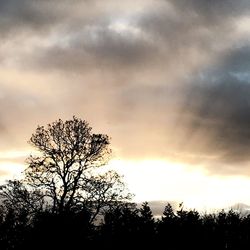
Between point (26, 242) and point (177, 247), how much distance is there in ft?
73.7

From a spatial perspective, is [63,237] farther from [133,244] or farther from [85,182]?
[133,244]

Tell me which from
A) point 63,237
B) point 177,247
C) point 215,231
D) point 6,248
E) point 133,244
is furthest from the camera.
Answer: point 215,231

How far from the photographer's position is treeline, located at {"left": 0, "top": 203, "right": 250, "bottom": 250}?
2641cm

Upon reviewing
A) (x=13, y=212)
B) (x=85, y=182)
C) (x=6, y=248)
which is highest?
(x=85, y=182)

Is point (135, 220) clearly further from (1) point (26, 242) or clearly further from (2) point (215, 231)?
(1) point (26, 242)

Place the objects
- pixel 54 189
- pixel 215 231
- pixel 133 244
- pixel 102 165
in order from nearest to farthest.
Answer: pixel 54 189
pixel 102 165
pixel 133 244
pixel 215 231

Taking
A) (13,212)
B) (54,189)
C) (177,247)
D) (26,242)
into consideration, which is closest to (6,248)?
(13,212)

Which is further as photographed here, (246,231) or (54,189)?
(246,231)

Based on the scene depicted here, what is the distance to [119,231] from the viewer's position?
41562 millimetres

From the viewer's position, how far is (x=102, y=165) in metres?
39.0

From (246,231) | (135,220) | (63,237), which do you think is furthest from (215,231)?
(63,237)

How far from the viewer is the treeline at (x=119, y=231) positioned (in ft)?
86.6

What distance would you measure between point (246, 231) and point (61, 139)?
86.6ft

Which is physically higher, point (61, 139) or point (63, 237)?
point (61, 139)
